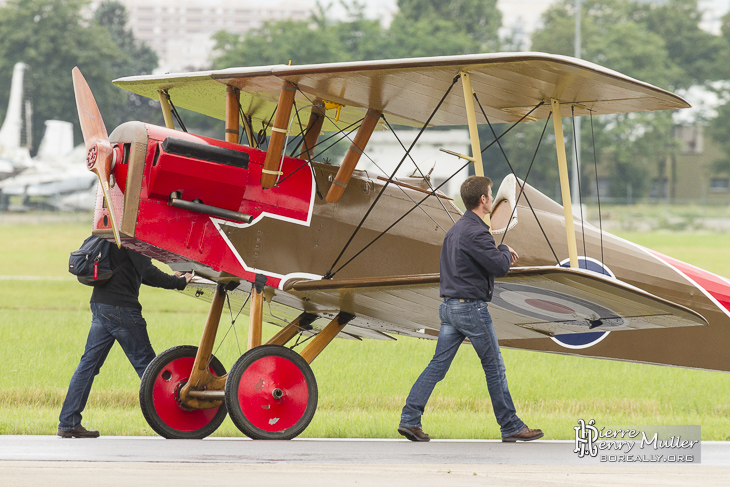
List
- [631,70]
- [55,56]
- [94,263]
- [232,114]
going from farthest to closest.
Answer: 1. [631,70]
2. [55,56]
3. [232,114]
4. [94,263]

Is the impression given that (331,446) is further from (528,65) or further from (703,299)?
(703,299)

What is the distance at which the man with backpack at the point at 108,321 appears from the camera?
7.95 meters

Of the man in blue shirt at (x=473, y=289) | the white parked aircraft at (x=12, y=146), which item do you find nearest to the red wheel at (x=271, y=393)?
the man in blue shirt at (x=473, y=289)

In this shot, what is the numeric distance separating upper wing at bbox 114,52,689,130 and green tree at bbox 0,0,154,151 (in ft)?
207

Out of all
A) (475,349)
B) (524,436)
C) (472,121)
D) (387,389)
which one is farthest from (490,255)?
(387,389)

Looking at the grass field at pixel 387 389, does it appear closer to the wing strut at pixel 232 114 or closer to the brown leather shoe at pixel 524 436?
the brown leather shoe at pixel 524 436

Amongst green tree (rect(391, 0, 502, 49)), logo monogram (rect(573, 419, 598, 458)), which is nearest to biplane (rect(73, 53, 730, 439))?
logo monogram (rect(573, 419, 598, 458))

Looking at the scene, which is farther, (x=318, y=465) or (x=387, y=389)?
(x=387, y=389)

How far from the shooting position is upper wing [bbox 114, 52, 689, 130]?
712 cm

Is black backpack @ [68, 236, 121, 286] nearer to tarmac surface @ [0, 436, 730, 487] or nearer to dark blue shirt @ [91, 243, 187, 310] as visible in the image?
dark blue shirt @ [91, 243, 187, 310]

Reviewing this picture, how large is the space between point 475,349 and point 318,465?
179 centimetres

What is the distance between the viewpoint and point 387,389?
12164 mm

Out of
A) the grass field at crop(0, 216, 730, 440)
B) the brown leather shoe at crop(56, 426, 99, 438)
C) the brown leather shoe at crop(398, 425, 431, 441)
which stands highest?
the brown leather shoe at crop(398, 425, 431, 441)

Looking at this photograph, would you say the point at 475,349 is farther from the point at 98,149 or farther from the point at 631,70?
the point at 631,70
